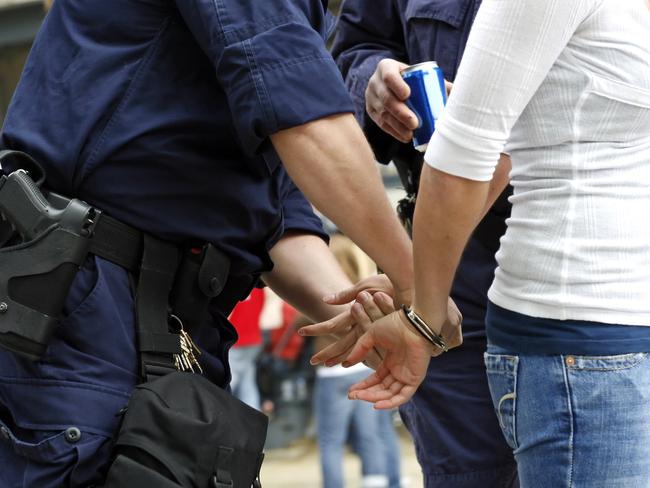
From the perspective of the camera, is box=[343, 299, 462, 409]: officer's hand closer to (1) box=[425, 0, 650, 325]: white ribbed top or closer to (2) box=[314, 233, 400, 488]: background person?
(1) box=[425, 0, 650, 325]: white ribbed top

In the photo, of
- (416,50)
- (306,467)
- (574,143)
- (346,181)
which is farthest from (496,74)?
(306,467)

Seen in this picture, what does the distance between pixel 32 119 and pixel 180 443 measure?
667 mm

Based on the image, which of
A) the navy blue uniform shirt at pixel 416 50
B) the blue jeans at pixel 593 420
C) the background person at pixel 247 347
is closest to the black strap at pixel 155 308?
the blue jeans at pixel 593 420

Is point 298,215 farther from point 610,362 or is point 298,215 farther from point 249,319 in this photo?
point 249,319

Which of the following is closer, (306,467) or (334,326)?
(334,326)

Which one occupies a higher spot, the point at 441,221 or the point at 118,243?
the point at 441,221

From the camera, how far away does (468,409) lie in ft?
9.11

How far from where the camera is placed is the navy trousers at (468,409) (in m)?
2.74

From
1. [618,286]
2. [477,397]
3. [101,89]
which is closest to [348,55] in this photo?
[477,397]

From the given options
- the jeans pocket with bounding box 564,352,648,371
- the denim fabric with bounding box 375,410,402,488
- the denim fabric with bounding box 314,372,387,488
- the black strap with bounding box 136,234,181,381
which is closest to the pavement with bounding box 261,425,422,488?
the denim fabric with bounding box 375,410,402,488

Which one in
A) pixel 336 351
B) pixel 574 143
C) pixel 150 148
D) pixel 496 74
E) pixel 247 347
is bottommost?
pixel 247 347

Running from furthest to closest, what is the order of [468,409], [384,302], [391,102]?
[468,409] → [391,102] → [384,302]

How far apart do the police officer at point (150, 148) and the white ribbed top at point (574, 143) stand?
0.72 ft

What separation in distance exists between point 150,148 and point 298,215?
608mm
